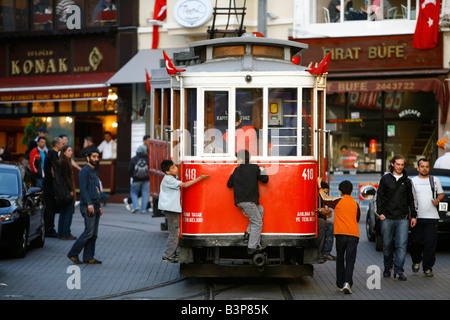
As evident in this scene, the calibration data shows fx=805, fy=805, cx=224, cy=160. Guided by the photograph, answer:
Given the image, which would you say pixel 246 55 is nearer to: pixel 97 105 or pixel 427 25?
pixel 427 25

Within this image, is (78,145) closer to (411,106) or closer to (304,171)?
(411,106)

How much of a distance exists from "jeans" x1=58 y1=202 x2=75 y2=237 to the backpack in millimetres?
4797

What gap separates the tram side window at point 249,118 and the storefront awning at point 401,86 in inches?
488

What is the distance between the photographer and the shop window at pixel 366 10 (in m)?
22.8

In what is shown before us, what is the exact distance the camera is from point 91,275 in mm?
11797

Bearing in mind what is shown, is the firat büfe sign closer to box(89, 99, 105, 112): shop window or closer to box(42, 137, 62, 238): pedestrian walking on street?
box(89, 99, 105, 112): shop window

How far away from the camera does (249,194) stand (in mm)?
10062

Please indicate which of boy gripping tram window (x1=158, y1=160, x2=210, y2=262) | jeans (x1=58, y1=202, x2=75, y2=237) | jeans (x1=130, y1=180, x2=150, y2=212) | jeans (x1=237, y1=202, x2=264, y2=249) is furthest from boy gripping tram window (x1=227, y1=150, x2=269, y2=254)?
jeans (x1=130, y1=180, x2=150, y2=212)

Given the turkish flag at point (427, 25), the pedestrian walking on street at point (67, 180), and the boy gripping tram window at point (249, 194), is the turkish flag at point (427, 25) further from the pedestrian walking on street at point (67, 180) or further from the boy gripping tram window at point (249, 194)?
the boy gripping tram window at point (249, 194)

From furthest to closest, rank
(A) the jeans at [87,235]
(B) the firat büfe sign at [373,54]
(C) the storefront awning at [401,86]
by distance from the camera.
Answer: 1. (B) the firat büfe sign at [373,54]
2. (C) the storefront awning at [401,86]
3. (A) the jeans at [87,235]

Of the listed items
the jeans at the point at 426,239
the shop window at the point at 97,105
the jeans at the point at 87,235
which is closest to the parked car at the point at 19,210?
the jeans at the point at 87,235

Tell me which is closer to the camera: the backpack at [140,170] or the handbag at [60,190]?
the handbag at [60,190]

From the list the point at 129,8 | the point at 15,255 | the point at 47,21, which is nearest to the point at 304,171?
the point at 15,255

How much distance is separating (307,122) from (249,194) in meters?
1.31
